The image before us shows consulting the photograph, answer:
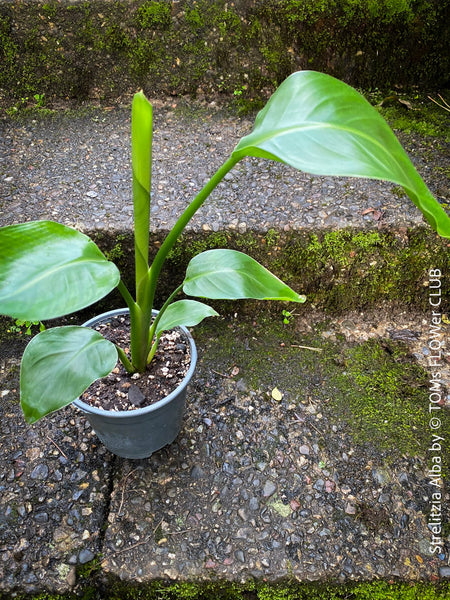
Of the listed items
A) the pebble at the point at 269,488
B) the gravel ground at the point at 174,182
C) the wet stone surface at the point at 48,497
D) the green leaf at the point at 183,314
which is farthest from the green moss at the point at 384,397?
the wet stone surface at the point at 48,497

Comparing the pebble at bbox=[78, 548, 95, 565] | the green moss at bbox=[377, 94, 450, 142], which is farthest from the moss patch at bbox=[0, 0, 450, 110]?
the pebble at bbox=[78, 548, 95, 565]

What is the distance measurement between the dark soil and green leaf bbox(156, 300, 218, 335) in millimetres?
113

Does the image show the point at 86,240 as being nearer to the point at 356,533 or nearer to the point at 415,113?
the point at 356,533

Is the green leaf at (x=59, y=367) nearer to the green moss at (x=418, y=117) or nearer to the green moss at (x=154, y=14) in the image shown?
the green moss at (x=154, y=14)

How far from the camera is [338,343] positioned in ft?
4.67

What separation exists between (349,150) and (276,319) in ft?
3.03

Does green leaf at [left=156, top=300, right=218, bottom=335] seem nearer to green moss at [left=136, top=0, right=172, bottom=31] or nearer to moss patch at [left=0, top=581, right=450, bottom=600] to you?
moss patch at [left=0, top=581, right=450, bottom=600]

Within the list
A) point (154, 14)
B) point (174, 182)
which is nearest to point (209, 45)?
point (154, 14)

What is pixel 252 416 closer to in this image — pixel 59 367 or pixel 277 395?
pixel 277 395

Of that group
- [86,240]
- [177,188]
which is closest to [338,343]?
[177,188]

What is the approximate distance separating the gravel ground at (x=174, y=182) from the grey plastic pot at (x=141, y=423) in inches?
17.9

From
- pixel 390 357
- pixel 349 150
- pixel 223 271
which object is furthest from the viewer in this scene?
pixel 390 357

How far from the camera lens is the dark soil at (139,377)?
1010mm

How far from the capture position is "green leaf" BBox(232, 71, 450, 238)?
0.57m
